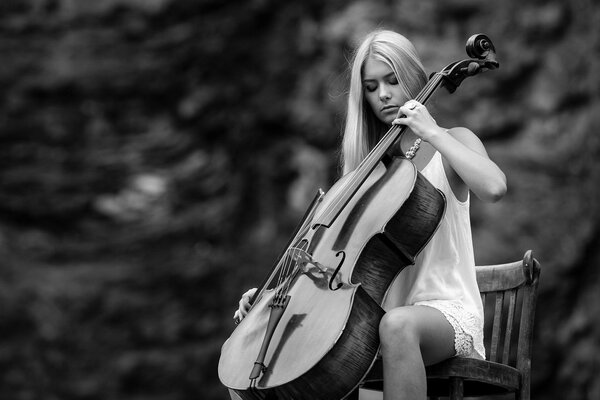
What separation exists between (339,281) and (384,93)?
59cm

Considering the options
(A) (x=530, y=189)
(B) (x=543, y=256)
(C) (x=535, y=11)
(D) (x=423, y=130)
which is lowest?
(D) (x=423, y=130)

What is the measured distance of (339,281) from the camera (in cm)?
179

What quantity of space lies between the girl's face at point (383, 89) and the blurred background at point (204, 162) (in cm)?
226

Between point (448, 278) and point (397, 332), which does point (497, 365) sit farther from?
point (397, 332)

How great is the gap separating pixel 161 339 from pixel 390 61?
132 inches

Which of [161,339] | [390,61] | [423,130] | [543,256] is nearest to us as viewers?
[423,130]

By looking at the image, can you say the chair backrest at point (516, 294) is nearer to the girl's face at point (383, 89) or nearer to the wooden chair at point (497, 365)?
the wooden chair at point (497, 365)

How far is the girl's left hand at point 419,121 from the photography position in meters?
1.95

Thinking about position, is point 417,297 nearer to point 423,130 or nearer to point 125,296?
point 423,130

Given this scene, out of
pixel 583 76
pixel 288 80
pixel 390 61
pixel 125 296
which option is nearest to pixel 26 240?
pixel 125 296

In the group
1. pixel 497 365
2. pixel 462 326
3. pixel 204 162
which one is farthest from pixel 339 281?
pixel 204 162

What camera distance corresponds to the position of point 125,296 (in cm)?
525

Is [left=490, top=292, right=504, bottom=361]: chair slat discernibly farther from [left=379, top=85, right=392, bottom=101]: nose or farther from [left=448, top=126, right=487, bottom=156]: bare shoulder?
[left=379, top=85, right=392, bottom=101]: nose

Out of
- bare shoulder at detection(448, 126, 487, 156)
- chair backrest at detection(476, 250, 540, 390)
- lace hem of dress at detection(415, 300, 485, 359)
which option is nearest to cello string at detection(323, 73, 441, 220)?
bare shoulder at detection(448, 126, 487, 156)
